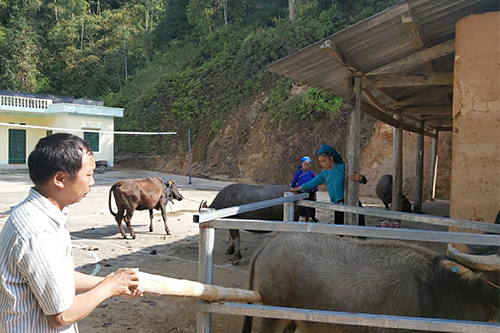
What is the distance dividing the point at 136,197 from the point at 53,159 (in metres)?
6.54

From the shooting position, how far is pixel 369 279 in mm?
2715

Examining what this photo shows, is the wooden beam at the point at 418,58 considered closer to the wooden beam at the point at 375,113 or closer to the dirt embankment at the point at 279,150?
the wooden beam at the point at 375,113

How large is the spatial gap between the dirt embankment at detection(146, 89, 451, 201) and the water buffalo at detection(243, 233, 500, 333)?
1262cm

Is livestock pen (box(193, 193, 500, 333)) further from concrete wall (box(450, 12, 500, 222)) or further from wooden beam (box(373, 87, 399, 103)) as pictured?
wooden beam (box(373, 87, 399, 103))

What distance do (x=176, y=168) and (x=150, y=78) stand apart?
11.1 metres

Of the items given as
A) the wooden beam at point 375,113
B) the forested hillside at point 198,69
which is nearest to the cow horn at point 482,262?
the wooden beam at point 375,113

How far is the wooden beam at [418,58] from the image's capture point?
506 centimetres

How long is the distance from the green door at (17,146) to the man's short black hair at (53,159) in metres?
24.9

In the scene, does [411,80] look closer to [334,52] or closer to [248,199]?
[334,52]

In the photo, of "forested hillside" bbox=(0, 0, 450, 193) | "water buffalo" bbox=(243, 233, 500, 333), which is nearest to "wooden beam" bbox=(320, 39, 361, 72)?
"water buffalo" bbox=(243, 233, 500, 333)

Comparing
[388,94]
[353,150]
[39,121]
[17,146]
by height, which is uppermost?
[39,121]

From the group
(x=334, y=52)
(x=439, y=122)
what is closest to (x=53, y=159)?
(x=334, y=52)

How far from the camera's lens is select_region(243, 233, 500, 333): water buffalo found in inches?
93.9

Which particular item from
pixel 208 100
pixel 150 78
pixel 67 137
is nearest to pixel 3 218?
pixel 67 137
